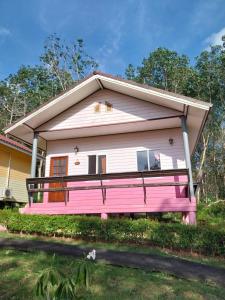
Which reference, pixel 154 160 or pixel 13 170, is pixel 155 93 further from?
pixel 13 170

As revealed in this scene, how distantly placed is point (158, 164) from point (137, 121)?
6.82 feet

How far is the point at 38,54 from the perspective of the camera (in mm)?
29406

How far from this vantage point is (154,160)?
11.6 metres

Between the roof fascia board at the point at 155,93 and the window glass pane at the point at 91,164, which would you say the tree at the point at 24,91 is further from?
the roof fascia board at the point at 155,93

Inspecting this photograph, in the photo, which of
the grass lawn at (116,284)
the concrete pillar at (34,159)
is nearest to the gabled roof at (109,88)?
the concrete pillar at (34,159)

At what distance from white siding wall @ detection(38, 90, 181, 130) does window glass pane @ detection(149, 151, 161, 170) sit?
1688mm

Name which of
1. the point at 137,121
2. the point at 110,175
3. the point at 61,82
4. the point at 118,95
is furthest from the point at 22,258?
the point at 61,82

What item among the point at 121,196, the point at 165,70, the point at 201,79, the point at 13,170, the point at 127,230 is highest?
the point at 165,70

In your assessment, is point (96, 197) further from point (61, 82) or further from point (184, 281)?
point (61, 82)

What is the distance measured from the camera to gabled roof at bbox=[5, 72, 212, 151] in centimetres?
1023

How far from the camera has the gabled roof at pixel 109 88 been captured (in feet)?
33.6

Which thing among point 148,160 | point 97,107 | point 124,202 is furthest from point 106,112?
point 124,202

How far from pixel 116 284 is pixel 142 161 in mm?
7545

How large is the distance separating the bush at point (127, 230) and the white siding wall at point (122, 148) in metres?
4.10
